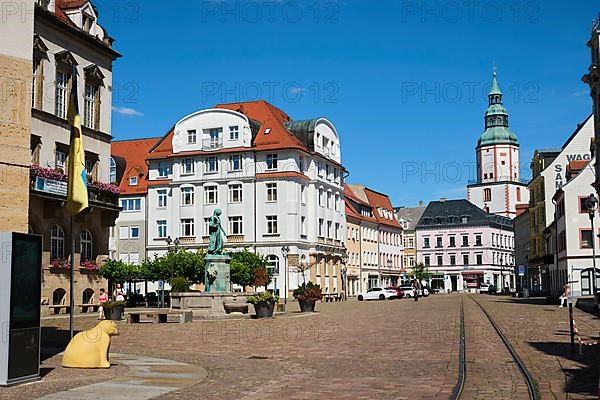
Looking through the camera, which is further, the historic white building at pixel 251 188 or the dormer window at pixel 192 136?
the dormer window at pixel 192 136

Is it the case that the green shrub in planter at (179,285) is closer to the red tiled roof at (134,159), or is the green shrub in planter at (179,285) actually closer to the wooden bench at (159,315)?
the wooden bench at (159,315)

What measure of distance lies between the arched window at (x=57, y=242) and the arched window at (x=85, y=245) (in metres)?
1.39

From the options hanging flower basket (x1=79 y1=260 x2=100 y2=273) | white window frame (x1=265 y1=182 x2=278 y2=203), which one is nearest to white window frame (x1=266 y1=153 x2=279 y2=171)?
white window frame (x1=265 y1=182 x2=278 y2=203)

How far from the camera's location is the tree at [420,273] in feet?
391

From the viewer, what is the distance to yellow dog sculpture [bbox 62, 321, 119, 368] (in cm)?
1427

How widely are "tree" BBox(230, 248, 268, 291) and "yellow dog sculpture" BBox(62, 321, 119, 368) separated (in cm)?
4139

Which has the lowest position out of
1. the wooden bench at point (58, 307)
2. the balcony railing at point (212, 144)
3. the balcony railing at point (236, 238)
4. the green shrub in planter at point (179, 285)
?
the wooden bench at point (58, 307)

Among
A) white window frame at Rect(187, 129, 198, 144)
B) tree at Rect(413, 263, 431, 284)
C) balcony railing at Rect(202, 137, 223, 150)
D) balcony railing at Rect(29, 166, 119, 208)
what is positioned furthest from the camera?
tree at Rect(413, 263, 431, 284)

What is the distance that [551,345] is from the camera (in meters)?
19.2

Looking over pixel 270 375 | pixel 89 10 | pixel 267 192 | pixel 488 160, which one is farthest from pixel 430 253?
pixel 270 375

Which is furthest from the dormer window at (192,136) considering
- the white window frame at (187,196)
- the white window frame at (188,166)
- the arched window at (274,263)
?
the arched window at (274,263)

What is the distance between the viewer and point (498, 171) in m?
150

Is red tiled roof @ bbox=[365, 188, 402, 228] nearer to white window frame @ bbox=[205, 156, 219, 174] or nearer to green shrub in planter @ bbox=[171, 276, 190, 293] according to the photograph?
white window frame @ bbox=[205, 156, 219, 174]

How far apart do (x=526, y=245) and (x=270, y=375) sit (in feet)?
301
